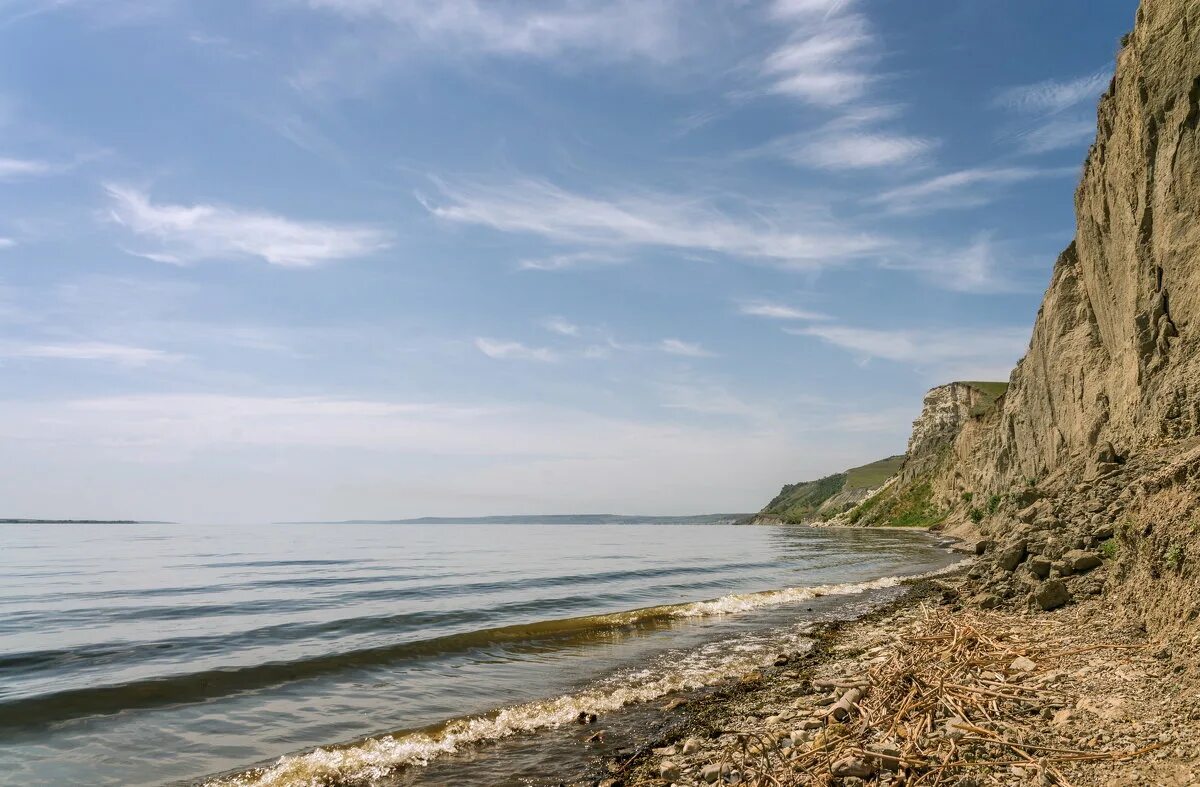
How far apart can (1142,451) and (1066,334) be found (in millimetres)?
19732

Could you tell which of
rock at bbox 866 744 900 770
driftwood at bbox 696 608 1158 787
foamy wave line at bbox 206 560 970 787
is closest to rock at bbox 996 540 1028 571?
foamy wave line at bbox 206 560 970 787

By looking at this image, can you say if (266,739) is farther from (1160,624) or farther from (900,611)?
(900,611)

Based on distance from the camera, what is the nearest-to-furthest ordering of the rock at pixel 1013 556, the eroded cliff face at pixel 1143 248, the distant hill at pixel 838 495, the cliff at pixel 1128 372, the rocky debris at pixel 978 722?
the rocky debris at pixel 978 722
the cliff at pixel 1128 372
the rock at pixel 1013 556
the eroded cliff face at pixel 1143 248
the distant hill at pixel 838 495

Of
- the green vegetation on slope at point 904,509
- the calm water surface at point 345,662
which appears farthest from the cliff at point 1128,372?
the green vegetation on slope at point 904,509

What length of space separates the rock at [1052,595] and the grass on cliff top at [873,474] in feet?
384

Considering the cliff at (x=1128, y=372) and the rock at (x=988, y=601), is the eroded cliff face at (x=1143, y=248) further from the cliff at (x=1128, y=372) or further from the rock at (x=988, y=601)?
the rock at (x=988, y=601)

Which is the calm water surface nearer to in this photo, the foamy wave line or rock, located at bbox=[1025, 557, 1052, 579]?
the foamy wave line

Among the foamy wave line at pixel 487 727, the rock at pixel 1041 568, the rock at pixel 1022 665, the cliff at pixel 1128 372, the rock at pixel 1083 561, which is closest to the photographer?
the rock at pixel 1022 665

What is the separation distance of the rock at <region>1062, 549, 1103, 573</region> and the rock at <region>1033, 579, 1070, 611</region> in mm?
681

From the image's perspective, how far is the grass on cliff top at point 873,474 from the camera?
133 m

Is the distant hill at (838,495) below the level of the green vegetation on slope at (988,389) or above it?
below

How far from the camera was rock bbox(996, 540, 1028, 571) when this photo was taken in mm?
13383

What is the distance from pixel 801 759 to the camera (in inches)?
231

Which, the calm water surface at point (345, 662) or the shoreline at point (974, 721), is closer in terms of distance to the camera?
the shoreline at point (974, 721)
